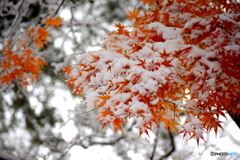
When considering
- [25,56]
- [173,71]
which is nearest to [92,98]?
[173,71]

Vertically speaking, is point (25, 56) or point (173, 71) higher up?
point (173, 71)

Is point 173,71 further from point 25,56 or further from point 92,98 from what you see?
point 25,56

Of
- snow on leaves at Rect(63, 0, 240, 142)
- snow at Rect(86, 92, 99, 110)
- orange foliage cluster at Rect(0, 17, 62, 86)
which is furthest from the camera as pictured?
orange foliage cluster at Rect(0, 17, 62, 86)

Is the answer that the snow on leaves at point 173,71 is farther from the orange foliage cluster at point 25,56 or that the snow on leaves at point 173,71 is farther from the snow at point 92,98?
the orange foliage cluster at point 25,56

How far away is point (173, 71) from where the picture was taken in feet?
Result: 4.66

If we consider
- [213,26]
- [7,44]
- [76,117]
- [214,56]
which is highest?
[213,26]

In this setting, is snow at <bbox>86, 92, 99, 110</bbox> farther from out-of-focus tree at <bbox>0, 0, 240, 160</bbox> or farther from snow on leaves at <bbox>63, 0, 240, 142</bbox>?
out-of-focus tree at <bbox>0, 0, 240, 160</bbox>

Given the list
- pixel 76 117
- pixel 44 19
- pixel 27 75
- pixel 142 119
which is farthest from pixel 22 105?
pixel 142 119

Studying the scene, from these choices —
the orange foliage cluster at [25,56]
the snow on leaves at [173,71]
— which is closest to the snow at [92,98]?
the snow on leaves at [173,71]

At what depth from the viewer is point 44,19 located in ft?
12.2

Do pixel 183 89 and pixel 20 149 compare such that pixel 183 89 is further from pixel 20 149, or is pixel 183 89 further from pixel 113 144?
pixel 20 149

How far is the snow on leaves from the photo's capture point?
1.31 metres

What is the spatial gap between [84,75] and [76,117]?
12.4 feet

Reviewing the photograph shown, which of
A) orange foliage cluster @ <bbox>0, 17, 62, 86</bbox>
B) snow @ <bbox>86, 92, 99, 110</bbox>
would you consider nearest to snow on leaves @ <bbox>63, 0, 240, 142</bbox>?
snow @ <bbox>86, 92, 99, 110</bbox>
